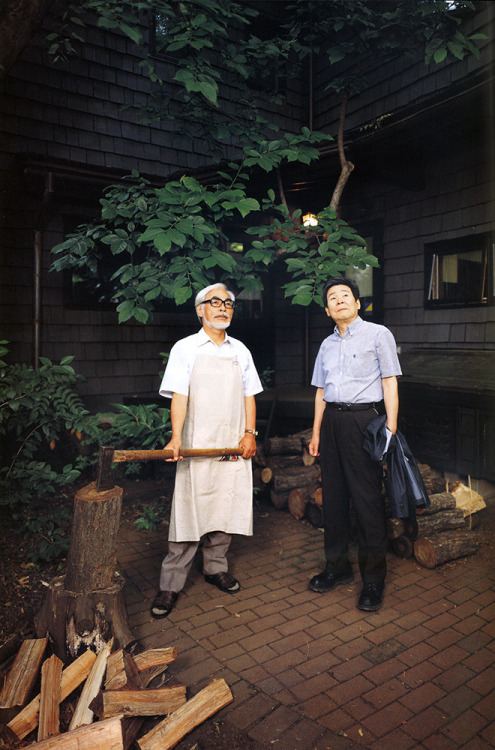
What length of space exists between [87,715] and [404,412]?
478cm

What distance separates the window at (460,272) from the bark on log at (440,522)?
9.56 feet

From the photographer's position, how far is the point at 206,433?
136 inches

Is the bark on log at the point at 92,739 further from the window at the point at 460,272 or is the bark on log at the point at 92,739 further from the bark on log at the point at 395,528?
the window at the point at 460,272

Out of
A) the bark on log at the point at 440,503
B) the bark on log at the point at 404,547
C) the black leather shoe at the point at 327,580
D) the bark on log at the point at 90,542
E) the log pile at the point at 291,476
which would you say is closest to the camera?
the bark on log at the point at 90,542

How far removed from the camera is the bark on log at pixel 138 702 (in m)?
2.29

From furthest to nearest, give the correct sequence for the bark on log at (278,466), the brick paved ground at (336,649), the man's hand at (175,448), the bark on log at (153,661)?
the bark on log at (278,466) → the man's hand at (175,448) → the bark on log at (153,661) → the brick paved ground at (336,649)

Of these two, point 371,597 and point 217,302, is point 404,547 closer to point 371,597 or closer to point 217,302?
point 371,597

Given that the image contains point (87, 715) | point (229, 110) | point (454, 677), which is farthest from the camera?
point (229, 110)

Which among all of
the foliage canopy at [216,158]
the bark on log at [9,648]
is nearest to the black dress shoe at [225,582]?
the bark on log at [9,648]

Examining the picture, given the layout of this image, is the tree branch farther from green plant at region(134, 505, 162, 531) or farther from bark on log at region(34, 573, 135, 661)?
bark on log at region(34, 573, 135, 661)

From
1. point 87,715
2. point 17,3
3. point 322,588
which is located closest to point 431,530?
point 322,588

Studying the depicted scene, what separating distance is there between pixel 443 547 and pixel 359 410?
4.97 feet

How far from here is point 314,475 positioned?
5.30 m

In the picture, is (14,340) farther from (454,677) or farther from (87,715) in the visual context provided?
(454,677)
